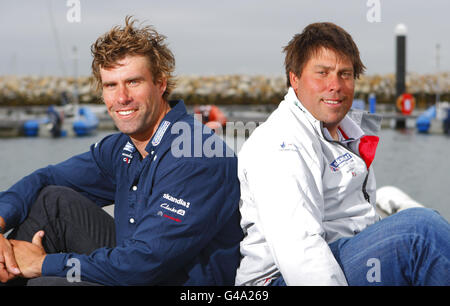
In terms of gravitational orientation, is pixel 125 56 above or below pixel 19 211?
above

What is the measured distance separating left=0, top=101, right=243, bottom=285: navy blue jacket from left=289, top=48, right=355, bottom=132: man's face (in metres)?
0.39

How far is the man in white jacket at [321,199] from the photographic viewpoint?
173 centimetres

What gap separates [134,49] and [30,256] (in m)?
0.93

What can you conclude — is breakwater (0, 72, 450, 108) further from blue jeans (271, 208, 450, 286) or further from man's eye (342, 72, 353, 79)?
blue jeans (271, 208, 450, 286)

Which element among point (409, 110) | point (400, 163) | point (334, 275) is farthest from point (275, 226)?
point (409, 110)

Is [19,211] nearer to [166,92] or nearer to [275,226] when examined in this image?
[166,92]

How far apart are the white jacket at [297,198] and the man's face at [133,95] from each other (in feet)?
1.51

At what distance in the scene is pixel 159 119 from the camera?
2.22 meters

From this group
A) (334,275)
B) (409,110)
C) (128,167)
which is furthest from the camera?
(409,110)

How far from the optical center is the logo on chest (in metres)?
2.02

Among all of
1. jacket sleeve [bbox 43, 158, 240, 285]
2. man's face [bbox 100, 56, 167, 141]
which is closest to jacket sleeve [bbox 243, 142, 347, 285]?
jacket sleeve [bbox 43, 158, 240, 285]

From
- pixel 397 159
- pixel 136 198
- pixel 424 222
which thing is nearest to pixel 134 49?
pixel 136 198
